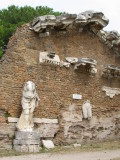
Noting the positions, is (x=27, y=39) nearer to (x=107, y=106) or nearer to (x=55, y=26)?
(x=55, y=26)

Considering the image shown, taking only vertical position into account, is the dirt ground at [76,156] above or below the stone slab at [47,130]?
below

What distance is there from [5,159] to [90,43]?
674cm

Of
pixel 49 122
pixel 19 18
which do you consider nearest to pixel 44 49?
pixel 49 122

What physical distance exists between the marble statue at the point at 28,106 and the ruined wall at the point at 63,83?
0.43m

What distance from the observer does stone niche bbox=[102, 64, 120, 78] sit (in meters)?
13.9

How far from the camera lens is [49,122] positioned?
1193 cm

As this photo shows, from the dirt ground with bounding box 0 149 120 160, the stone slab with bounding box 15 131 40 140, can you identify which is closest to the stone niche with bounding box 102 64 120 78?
the dirt ground with bounding box 0 149 120 160

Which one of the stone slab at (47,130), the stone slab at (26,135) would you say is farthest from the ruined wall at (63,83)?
the stone slab at (26,135)

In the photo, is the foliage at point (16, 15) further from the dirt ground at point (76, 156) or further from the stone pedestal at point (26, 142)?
the dirt ground at point (76, 156)

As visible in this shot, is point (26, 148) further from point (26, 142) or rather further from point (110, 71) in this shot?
point (110, 71)

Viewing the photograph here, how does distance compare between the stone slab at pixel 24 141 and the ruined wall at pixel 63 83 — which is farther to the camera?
Answer: the ruined wall at pixel 63 83

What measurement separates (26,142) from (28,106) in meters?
1.19

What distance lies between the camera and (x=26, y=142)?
407 inches

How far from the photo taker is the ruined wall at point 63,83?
11422mm
